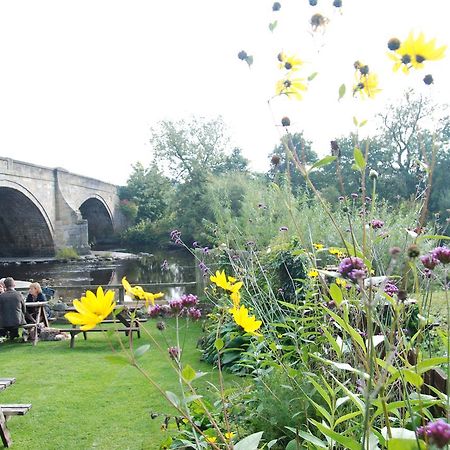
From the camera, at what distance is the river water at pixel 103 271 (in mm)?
18297

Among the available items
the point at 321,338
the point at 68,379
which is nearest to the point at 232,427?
the point at 321,338

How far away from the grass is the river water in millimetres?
8060

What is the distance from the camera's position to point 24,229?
27.0 meters

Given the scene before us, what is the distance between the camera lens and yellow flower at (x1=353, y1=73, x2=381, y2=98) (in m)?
1.28

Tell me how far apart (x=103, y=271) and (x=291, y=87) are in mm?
20797

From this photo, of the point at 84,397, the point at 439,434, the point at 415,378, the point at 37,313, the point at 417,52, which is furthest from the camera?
the point at 37,313

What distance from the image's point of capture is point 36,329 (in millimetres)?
7297

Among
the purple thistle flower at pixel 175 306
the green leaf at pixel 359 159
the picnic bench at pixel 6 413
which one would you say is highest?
the green leaf at pixel 359 159

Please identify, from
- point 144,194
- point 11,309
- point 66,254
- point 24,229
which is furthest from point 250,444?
point 144,194

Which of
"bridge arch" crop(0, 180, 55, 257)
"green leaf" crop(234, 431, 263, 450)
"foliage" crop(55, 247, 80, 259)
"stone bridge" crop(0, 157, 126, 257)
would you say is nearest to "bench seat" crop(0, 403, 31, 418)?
"green leaf" crop(234, 431, 263, 450)

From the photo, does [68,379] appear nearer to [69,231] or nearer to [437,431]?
[437,431]

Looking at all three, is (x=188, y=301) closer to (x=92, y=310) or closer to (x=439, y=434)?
(x=92, y=310)

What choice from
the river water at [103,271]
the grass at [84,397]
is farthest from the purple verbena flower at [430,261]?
the river water at [103,271]

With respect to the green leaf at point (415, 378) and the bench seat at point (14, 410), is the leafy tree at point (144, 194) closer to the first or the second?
the bench seat at point (14, 410)
